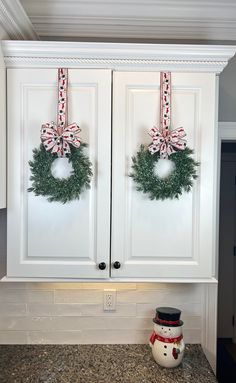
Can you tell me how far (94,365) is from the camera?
1.58 metres

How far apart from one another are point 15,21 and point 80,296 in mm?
1383

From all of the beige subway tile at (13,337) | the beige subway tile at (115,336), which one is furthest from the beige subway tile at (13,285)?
the beige subway tile at (115,336)

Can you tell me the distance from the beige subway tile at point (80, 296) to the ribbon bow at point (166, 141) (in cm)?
84

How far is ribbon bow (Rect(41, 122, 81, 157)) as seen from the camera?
4.59ft

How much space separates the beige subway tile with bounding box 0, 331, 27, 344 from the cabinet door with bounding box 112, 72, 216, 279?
71 cm

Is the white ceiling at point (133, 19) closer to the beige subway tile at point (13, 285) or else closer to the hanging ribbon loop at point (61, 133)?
the hanging ribbon loop at point (61, 133)

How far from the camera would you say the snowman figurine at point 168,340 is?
150 centimetres

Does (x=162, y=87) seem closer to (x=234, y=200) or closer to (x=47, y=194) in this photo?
(x=47, y=194)

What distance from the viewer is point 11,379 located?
1459mm

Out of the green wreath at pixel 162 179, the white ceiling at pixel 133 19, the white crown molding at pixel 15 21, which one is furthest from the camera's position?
the white ceiling at pixel 133 19

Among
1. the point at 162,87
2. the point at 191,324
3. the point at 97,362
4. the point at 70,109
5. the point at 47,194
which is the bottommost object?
the point at 97,362

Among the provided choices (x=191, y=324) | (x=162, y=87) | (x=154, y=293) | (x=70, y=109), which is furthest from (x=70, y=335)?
(x=162, y=87)

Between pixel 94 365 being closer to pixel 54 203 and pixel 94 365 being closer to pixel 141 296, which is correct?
pixel 141 296

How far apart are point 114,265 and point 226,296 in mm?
3256
